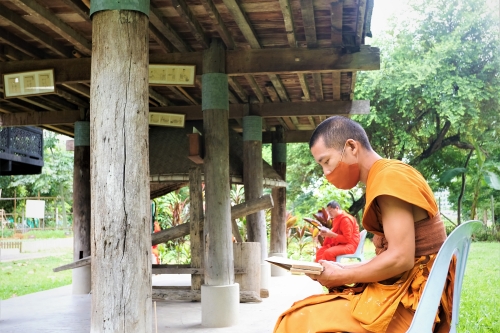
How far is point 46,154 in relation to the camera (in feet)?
124

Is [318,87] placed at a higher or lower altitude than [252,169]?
higher

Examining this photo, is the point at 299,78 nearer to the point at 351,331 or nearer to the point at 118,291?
the point at 118,291

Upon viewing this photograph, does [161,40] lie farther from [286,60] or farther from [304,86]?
[304,86]

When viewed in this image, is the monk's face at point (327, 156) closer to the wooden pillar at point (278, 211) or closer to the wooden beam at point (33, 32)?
the wooden beam at point (33, 32)

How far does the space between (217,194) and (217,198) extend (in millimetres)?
48

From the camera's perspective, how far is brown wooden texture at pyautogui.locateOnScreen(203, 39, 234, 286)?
322 inches

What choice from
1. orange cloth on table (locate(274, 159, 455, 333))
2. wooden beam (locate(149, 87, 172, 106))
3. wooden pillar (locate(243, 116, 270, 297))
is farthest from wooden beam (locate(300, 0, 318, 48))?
orange cloth on table (locate(274, 159, 455, 333))

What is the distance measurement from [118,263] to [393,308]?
8.41ft

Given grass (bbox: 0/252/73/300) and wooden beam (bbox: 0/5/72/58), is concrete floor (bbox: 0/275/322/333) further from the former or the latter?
wooden beam (bbox: 0/5/72/58)

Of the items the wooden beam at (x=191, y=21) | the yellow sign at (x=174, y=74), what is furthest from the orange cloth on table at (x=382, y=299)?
the yellow sign at (x=174, y=74)

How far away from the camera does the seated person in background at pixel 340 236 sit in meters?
11.7

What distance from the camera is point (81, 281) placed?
11984 mm

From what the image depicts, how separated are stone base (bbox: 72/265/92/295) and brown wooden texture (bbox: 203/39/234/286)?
14.4ft

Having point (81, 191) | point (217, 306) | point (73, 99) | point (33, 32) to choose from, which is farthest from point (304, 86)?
point (33, 32)
